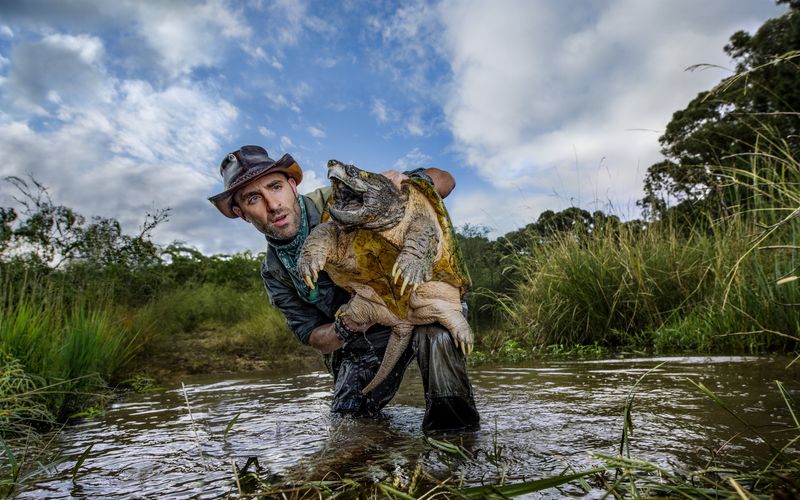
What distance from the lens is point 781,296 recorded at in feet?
17.1

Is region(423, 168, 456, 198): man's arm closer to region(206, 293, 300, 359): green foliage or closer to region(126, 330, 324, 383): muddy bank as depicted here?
region(126, 330, 324, 383): muddy bank

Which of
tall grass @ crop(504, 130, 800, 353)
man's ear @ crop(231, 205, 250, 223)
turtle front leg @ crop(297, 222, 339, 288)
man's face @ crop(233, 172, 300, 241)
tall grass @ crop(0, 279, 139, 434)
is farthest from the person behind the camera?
tall grass @ crop(504, 130, 800, 353)

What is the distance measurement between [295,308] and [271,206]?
2.67 feet

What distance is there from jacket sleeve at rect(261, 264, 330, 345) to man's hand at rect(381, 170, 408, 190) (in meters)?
1.26

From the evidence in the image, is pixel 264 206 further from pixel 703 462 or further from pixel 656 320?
pixel 656 320

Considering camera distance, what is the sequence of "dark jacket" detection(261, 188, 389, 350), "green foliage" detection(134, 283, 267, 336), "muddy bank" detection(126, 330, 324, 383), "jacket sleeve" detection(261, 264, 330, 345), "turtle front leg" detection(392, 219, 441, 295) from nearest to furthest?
"turtle front leg" detection(392, 219, 441, 295) < "dark jacket" detection(261, 188, 389, 350) < "jacket sleeve" detection(261, 264, 330, 345) < "muddy bank" detection(126, 330, 324, 383) < "green foliage" detection(134, 283, 267, 336)

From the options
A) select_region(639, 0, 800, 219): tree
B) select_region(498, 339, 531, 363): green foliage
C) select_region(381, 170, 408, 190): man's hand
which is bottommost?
select_region(498, 339, 531, 363): green foliage

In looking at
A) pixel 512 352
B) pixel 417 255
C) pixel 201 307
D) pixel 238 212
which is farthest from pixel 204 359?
pixel 417 255

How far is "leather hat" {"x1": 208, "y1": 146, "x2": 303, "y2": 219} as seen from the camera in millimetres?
3291

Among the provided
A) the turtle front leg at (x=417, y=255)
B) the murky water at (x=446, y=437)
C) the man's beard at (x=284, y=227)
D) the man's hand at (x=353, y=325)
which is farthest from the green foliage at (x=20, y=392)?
the turtle front leg at (x=417, y=255)

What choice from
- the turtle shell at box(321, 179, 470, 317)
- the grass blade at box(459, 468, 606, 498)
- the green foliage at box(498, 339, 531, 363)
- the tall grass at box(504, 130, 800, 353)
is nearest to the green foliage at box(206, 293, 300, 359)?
the green foliage at box(498, 339, 531, 363)

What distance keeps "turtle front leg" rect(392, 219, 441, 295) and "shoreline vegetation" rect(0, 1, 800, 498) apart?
98 centimetres

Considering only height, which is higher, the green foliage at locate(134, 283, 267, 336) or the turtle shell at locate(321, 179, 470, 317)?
the green foliage at locate(134, 283, 267, 336)

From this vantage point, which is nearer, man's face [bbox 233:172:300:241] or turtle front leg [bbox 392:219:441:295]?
turtle front leg [bbox 392:219:441:295]
